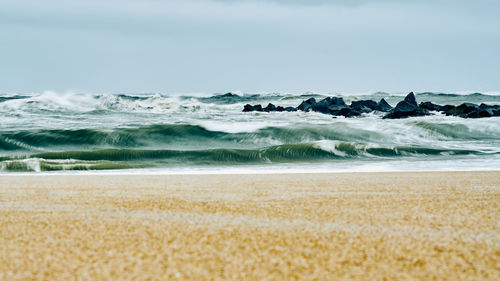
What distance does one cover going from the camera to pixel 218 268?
4.76 feet

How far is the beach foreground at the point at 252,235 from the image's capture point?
1438 millimetres

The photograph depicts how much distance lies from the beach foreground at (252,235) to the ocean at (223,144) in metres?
3.27

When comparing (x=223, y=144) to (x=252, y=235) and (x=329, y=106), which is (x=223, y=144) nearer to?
(x=252, y=235)

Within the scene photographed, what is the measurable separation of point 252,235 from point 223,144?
369 inches

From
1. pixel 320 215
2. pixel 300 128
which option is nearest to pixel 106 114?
pixel 300 128

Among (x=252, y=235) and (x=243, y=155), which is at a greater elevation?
(x=252, y=235)

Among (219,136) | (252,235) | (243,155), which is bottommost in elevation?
(243,155)

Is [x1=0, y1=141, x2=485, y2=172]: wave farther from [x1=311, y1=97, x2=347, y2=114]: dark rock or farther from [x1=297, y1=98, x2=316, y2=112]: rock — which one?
[x1=297, y1=98, x2=316, y2=112]: rock

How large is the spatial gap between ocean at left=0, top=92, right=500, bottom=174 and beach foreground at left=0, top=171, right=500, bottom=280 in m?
3.27

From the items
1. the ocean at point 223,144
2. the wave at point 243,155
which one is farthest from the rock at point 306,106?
the wave at point 243,155

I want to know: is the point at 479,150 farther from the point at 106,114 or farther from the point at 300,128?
the point at 106,114

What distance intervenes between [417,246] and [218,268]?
64cm

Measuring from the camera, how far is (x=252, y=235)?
72.7 inches

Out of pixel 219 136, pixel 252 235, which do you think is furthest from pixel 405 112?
pixel 252 235
